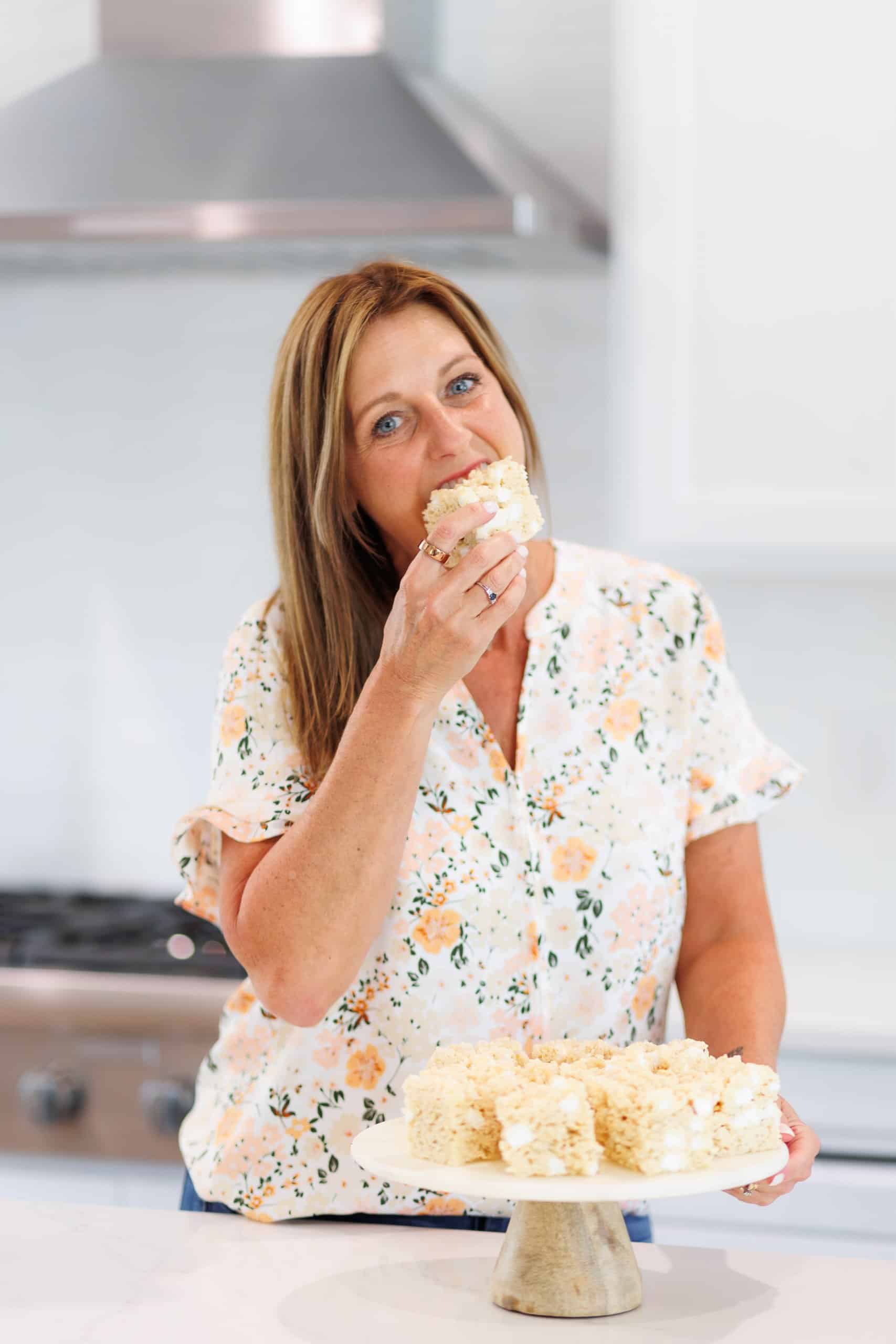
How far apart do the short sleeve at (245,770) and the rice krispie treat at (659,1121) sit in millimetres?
417

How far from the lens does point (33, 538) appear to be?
8.74ft

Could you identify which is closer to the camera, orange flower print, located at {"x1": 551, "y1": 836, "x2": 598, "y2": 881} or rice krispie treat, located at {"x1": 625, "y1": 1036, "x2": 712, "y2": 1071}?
rice krispie treat, located at {"x1": 625, "y1": 1036, "x2": 712, "y2": 1071}

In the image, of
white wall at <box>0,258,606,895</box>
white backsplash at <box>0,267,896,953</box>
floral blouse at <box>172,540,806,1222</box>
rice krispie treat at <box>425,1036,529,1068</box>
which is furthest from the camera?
white wall at <box>0,258,606,895</box>

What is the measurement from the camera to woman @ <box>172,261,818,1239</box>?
43.5 inches

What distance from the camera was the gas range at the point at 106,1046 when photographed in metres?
1.96

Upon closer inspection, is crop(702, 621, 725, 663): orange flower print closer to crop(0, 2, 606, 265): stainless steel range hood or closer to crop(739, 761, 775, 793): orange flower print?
crop(739, 761, 775, 793): orange flower print

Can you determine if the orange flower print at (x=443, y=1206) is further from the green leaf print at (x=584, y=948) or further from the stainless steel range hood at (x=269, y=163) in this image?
the stainless steel range hood at (x=269, y=163)

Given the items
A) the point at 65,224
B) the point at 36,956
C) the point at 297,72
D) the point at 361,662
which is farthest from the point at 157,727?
the point at 361,662

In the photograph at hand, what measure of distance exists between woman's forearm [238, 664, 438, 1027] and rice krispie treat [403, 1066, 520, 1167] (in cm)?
23

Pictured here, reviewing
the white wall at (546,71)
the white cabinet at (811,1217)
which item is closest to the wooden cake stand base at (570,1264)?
the white cabinet at (811,1217)

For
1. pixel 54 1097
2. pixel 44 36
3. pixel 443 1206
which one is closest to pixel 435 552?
pixel 443 1206

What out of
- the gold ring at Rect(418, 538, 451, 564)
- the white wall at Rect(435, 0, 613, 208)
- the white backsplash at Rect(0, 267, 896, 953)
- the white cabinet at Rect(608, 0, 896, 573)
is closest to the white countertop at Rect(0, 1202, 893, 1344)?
the gold ring at Rect(418, 538, 451, 564)

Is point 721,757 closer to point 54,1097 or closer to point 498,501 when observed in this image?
point 498,501

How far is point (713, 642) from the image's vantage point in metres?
1.36
